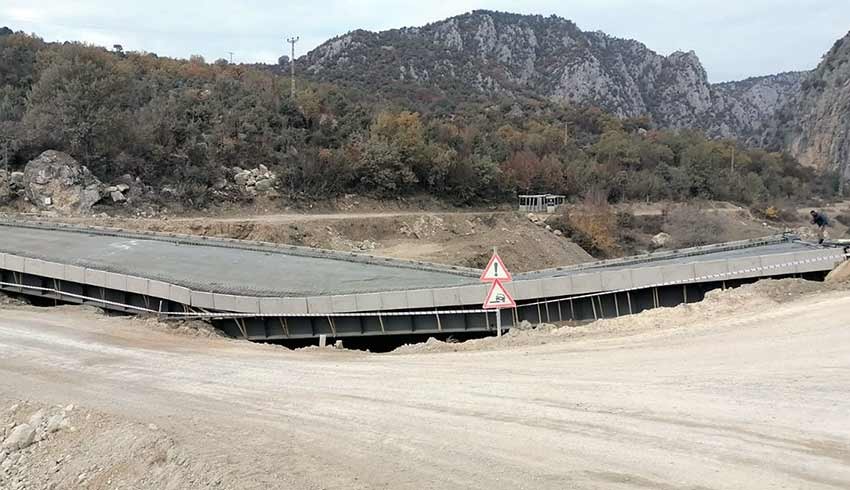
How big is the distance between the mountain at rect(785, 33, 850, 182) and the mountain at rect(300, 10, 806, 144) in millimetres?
12529

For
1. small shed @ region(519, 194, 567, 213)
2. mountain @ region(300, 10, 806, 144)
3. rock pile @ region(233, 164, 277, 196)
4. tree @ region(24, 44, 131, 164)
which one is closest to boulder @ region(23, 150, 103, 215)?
tree @ region(24, 44, 131, 164)

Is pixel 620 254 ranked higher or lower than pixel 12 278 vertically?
lower

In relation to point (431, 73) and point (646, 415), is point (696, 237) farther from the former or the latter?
point (431, 73)

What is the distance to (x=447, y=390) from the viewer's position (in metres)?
8.13

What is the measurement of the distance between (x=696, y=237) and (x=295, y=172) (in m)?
32.9

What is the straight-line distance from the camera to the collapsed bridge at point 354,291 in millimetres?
14812

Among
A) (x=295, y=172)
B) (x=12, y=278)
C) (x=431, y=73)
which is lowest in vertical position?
(x=12, y=278)

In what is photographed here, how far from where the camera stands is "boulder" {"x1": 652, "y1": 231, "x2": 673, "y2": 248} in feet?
159

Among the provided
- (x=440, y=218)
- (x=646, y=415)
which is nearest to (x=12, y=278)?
(x=646, y=415)

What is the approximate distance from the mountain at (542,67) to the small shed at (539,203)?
65.4 m

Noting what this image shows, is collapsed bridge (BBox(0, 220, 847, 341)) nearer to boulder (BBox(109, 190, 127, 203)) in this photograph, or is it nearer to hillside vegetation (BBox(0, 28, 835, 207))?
boulder (BBox(109, 190, 127, 203))

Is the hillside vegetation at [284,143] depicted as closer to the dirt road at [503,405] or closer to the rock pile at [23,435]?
the dirt road at [503,405]

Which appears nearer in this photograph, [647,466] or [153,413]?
[647,466]

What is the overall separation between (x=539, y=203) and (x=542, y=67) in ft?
326
